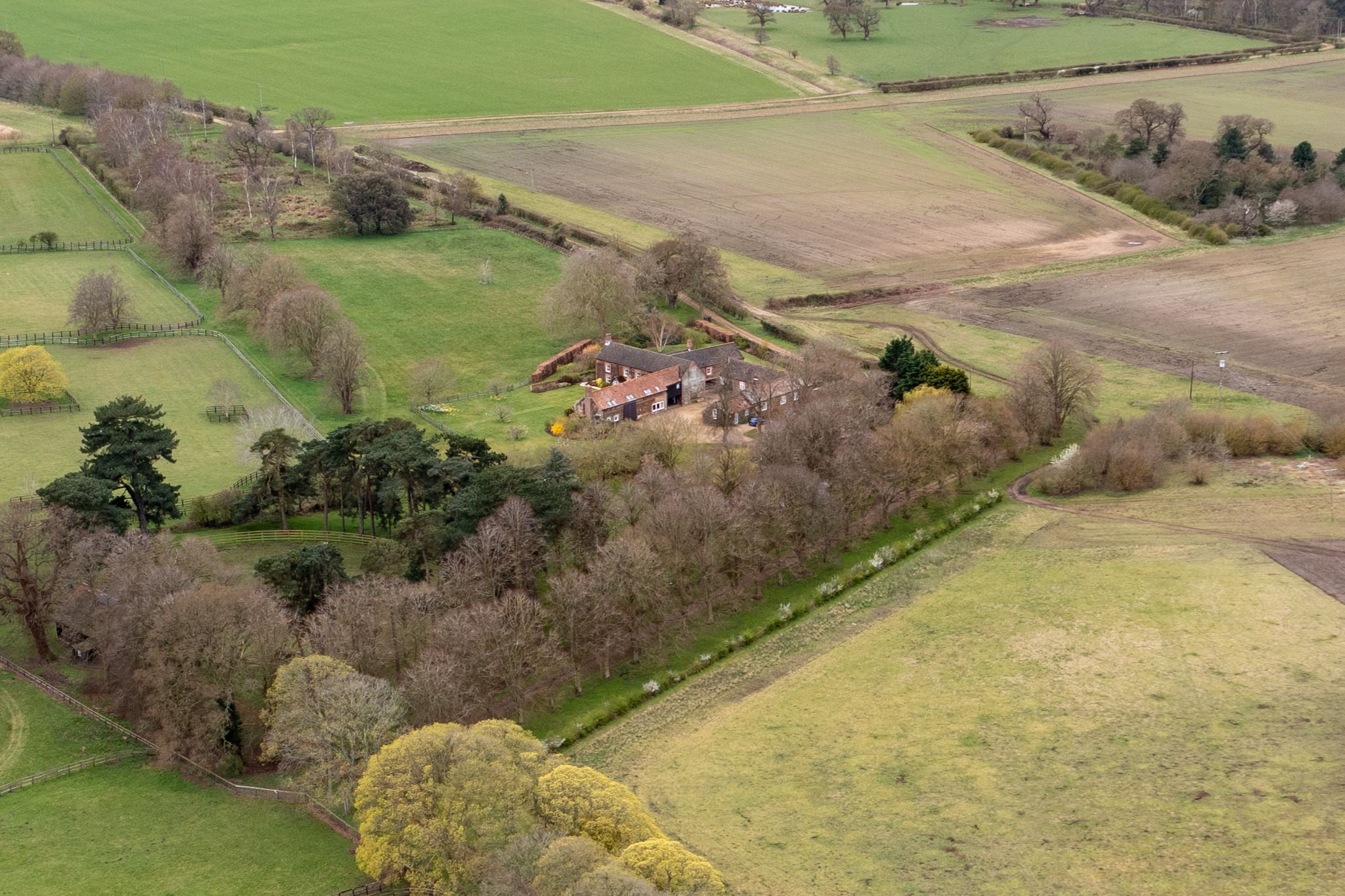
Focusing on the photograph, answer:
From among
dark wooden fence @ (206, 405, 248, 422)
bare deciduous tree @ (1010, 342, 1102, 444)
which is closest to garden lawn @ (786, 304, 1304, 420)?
bare deciduous tree @ (1010, 342, 1102, 444)

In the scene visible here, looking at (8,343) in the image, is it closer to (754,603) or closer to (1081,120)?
(754,603)

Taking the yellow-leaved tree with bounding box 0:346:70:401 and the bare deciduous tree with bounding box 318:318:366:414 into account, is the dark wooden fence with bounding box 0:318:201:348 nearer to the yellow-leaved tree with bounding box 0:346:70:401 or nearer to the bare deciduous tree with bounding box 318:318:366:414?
the yellow-leaved tree with bounding box 0:346:70:401

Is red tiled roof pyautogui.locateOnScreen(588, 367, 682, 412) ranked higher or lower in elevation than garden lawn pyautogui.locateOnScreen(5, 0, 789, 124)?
lower

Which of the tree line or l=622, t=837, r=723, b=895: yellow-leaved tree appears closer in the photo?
l=622, t=837, r=723, b=895: yellow-leaved tree

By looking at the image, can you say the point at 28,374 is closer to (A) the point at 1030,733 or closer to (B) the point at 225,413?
(B) the point at 225,413

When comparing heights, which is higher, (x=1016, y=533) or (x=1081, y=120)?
(x=1081, y=120)

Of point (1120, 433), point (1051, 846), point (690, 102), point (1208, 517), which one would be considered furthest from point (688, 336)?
point (690, 102)
